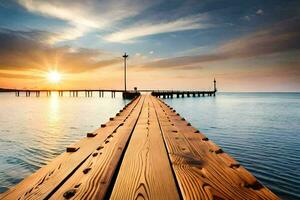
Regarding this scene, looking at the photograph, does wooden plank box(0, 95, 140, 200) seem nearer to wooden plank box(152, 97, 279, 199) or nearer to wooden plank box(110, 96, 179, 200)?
wooden plank box(110, 96, 179, 200)

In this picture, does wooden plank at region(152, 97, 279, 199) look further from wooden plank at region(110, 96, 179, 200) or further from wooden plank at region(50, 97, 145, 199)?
wooden plank at region(50, 97, 145, 199)

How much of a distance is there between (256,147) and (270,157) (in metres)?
1.85

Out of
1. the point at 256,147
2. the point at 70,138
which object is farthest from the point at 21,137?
the point at 256,147

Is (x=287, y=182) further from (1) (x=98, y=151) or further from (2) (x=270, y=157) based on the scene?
(1) (x=98, y=151)

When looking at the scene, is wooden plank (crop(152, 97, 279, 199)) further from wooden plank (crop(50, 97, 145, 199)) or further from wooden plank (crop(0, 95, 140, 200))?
wooden plank (crop(0, 95, 140, 200))

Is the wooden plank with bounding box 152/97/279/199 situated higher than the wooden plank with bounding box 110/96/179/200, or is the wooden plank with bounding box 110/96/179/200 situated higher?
the wooden plank with bounding box 152/97/279/199

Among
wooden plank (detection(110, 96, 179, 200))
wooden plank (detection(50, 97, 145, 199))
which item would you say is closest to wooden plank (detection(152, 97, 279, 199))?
wooden plank (detection(110, 96, 179, 200))

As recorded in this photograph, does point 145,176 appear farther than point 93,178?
Yes

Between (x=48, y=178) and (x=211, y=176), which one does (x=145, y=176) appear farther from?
(x=48, y=178)

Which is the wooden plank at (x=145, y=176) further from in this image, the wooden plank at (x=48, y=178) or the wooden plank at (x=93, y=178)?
the wooden plank at (x=48, y=178)

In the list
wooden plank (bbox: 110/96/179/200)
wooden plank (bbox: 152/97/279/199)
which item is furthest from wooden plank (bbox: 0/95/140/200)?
wooden plank (bbox: 152/97/279/199)

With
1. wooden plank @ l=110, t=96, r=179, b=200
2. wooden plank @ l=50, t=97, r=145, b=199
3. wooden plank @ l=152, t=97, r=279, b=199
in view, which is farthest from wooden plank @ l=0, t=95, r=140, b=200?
wooden plank @ l=152, t=97, r=279, b=199

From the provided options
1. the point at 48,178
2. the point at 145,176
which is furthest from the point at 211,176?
the point at 48,178

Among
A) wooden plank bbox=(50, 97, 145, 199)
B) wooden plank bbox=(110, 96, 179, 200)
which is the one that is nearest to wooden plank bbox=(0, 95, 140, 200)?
wooden plank bbox=(50, 97, 145, 199)
